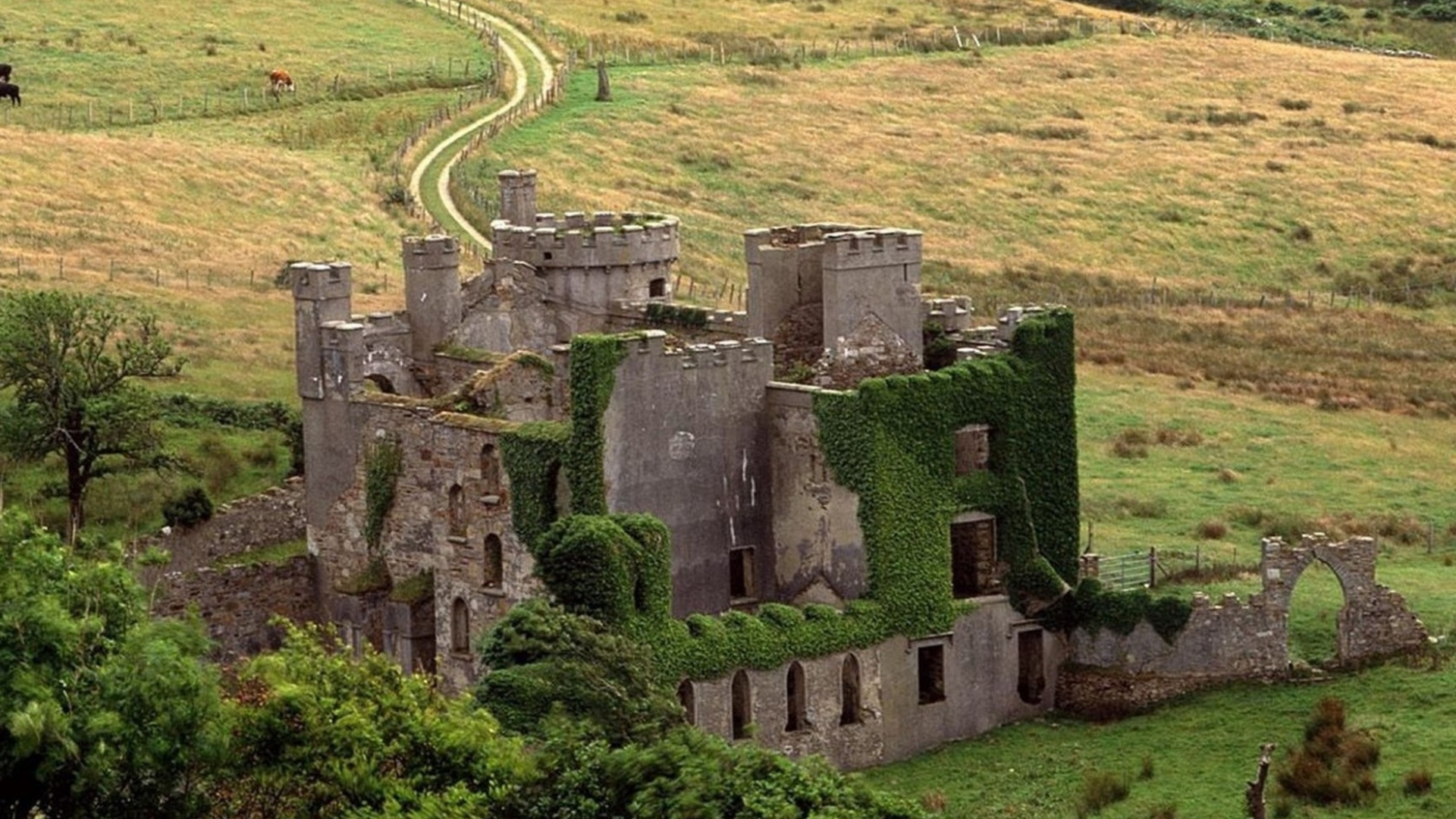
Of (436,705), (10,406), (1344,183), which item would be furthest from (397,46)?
(436,705)

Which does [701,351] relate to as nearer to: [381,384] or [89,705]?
[381,384]

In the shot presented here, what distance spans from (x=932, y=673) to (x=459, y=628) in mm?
8978

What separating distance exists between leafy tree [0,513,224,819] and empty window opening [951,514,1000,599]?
24101 millimetres

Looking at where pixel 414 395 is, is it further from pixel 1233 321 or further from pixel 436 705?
pixel 1233 321

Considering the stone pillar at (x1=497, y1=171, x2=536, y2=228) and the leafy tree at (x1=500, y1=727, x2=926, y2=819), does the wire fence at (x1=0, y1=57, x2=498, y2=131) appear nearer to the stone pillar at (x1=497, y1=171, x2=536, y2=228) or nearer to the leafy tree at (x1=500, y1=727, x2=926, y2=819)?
the stone pillar at (x1=497, y1=171, x2=536, y2=228)

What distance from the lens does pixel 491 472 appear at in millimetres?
67312

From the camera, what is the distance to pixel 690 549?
6781 cm

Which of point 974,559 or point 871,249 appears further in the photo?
point 871,249

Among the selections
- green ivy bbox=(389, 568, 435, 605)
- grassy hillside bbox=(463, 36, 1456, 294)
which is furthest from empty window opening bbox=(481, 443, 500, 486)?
grassy hillside bbox=(463, 36, 1456, 294)

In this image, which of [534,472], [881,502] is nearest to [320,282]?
[534,472]

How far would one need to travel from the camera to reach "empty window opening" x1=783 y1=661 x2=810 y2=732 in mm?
65750

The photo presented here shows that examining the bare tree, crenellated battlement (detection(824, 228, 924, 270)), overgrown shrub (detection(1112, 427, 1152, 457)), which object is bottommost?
the bare tree

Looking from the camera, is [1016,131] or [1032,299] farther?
[1016,131]

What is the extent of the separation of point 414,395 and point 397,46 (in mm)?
78399
